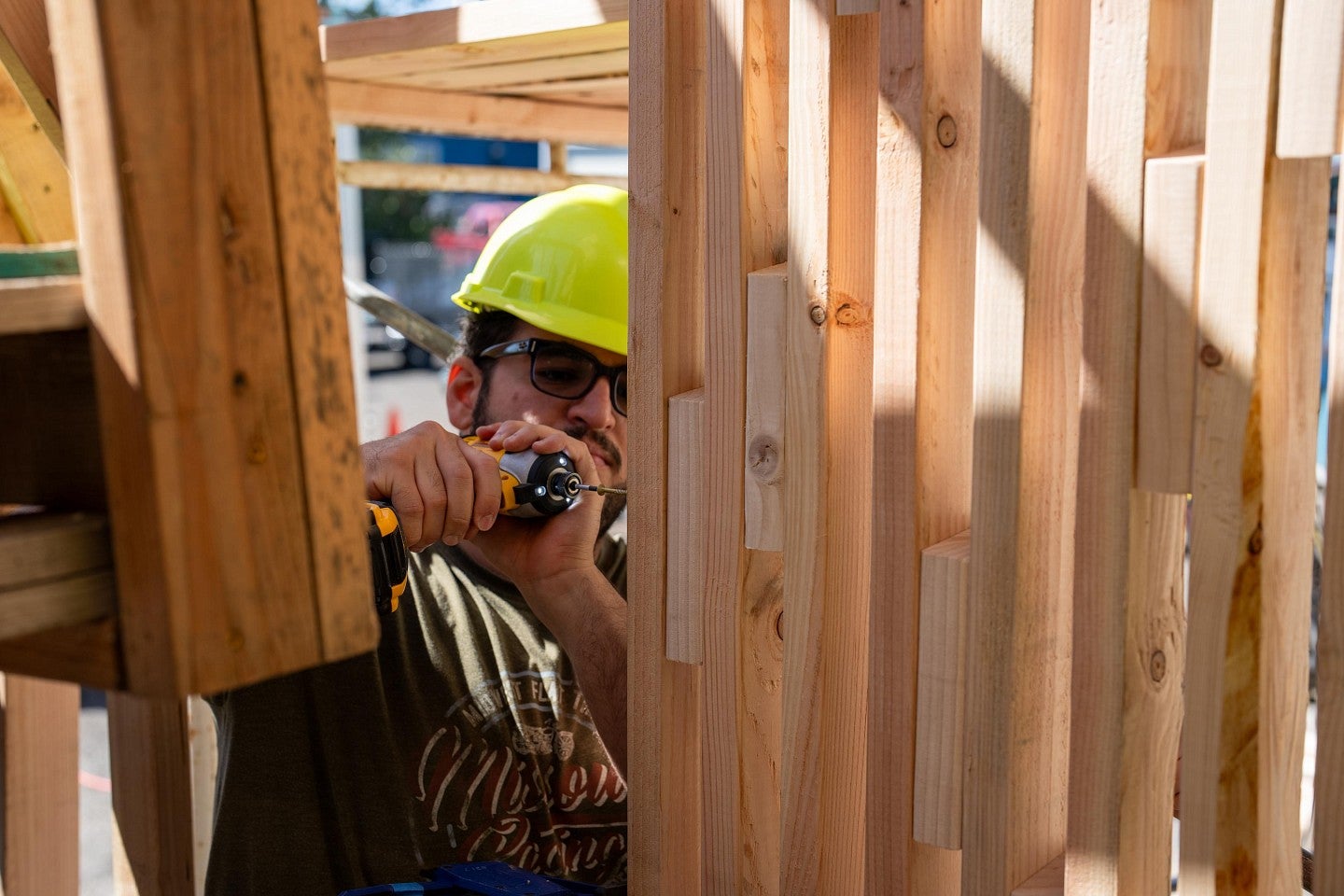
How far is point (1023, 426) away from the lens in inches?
59.7

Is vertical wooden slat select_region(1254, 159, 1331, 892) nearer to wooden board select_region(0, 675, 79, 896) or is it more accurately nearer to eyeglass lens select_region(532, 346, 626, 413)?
wooden board select_region(0, 675, 79, 896)

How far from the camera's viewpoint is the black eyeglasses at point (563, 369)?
326 centimetres

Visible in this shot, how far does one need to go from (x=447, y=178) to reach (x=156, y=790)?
3058 millimetres

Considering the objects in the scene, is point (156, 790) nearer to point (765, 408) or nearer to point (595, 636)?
point (765, 408)

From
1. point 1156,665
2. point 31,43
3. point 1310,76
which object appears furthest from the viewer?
point 1156,665

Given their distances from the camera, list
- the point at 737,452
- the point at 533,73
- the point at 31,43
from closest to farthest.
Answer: the point at 31,43 → the point at 737,452 → the point at 533,73

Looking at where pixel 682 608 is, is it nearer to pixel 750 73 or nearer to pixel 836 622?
pixel 836 622

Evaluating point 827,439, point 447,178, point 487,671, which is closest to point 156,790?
point 827,439

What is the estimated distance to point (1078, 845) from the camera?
152 cm

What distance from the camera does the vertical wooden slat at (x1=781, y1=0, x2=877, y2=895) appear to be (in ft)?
5.54

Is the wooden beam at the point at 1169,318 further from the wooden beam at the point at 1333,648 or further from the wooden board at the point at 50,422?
the wooden board at the point at 50,422

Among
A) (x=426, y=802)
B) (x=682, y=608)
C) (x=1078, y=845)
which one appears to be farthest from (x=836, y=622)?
(x=426, y=802)

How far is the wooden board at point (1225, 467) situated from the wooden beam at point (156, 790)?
1.33 meters

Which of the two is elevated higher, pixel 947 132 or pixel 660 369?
pixel 947 132
